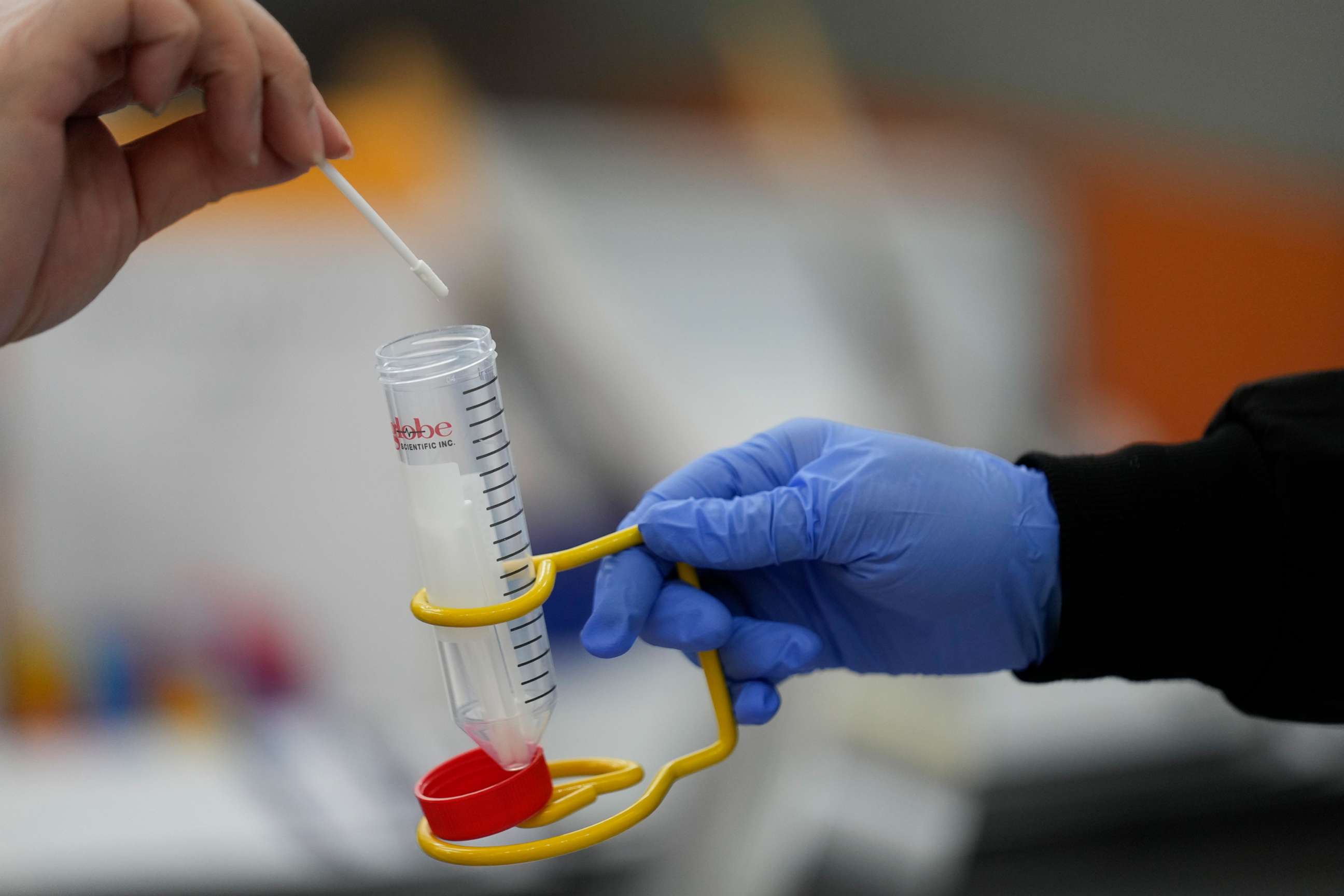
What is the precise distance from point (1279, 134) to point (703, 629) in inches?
84.4

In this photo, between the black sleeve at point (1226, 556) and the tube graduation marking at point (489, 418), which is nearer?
the tube graduation marking at point (489, 418)

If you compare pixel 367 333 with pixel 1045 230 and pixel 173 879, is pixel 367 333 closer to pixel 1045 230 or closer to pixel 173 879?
pixel 173 879

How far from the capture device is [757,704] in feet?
3.75

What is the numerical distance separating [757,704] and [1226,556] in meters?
0.62

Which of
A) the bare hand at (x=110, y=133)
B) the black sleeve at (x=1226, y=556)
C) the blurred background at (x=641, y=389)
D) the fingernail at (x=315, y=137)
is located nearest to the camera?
the bare hand at (x=110, y=133)

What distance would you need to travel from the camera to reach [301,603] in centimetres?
226

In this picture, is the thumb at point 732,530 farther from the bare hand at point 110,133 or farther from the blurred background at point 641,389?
the blurred background at point 641,389


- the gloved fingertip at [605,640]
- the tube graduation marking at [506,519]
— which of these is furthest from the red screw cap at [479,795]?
the tube graduation marking at [506,519]

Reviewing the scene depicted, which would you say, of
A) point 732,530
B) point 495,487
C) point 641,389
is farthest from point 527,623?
point 641,389

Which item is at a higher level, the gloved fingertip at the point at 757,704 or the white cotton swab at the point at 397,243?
the white cotton swab at the point at 397,243

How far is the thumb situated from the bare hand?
564 millimetres

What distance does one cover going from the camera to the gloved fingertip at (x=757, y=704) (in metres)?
1.14

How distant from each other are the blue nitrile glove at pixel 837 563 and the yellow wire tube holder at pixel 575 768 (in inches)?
1.8

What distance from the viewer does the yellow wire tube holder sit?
2.89 ft
